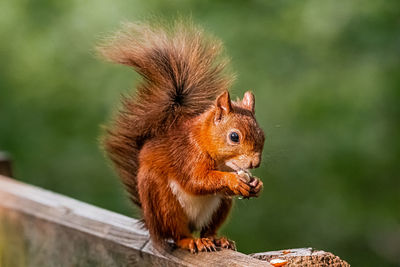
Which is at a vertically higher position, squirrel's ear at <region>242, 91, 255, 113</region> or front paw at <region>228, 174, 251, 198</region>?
squirrel's ear at <region>242, 91, 255, 113</region>

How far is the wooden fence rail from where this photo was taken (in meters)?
1.79

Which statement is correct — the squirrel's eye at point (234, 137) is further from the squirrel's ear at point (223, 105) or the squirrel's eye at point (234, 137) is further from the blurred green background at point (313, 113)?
the blurred green background at point (313, 113)

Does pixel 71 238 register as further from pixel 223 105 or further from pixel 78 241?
pixel 223 105

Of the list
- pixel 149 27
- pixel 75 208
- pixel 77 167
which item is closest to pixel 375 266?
pixel 77 167

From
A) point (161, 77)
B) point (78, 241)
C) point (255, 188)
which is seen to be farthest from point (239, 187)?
point (78, 241)

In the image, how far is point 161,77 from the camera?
6.53ft

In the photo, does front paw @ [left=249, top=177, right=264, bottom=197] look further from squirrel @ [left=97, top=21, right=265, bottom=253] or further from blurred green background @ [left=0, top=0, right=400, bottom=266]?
blurred green background @ [left=0, top=0, right=400, bottom=266]

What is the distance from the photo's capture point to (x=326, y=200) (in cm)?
377

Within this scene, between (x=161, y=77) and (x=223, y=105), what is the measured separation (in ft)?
0.71

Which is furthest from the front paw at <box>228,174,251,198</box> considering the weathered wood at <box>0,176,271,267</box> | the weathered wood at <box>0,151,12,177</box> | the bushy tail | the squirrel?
the weathered wood at <box>0,151,12,177</box>

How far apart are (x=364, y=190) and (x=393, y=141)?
0.30 meters

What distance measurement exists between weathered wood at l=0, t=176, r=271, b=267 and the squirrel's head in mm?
242

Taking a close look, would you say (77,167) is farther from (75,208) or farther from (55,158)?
(75,208)

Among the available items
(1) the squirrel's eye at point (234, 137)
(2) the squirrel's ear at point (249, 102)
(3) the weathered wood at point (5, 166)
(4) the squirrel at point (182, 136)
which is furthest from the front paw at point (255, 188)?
(3) the weathered wood at point (5, 166)
